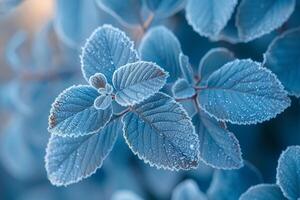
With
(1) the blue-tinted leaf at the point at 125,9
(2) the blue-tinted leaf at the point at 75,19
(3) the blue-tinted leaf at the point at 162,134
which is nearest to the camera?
(3) the blue-tinted leaf at the point at 162,134

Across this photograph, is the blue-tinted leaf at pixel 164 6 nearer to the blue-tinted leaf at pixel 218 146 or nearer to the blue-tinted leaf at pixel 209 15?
the blue-tinted leaf at pixel 209 15

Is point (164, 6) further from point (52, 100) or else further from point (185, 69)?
point (52, 100)

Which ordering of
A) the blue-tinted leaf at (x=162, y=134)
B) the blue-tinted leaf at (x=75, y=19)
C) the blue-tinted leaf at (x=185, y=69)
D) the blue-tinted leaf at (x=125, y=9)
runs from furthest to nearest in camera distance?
the blue-tinted leaf at (x=75, y=19), the blue-tinted leaf at (x=125, y=9), the blue-tinted leaf at (x=185, y=69), the blue-tinted leaf at (x=162, y=134)

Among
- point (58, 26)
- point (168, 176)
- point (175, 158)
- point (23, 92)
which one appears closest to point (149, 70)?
point (175, 158)

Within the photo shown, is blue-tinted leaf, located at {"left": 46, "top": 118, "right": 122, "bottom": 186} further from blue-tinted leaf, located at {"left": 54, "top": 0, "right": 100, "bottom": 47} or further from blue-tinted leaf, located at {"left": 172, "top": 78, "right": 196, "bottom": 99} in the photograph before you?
blue-tinted leaf, located at {"left": 54, "top": 0, "right": 100, "bottom": 47}

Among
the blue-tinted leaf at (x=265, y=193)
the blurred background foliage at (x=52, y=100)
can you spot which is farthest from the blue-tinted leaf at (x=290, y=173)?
the blurred background foliage at (x=52, y=100)

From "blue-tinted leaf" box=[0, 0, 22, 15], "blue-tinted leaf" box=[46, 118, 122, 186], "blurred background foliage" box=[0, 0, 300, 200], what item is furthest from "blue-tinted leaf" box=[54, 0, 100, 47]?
"blue-tinted leaf" box=[46, 118, 122, 186]

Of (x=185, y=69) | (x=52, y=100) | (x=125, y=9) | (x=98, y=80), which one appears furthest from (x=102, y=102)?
(x=52, y=100)

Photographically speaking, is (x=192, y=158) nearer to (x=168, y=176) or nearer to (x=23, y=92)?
(x=168, y=176)
